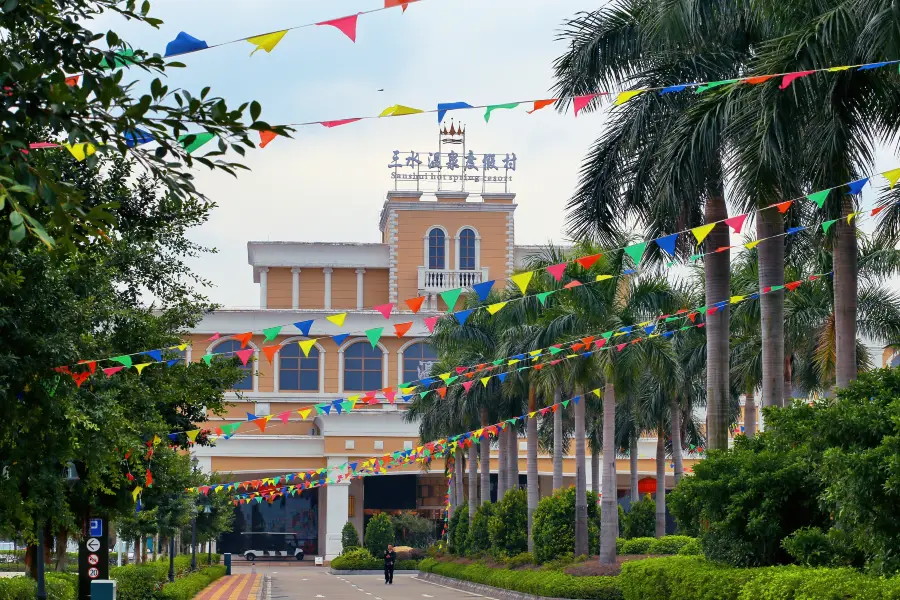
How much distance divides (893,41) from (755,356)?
21409 millimetres

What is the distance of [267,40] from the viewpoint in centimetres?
951

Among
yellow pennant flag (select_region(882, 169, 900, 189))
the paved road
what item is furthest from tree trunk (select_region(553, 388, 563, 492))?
yellow pennant flag (select_region(882, 169, 900, 189))

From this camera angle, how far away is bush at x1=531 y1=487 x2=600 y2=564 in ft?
120

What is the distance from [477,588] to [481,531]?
728 centimetres

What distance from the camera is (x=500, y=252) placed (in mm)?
79938

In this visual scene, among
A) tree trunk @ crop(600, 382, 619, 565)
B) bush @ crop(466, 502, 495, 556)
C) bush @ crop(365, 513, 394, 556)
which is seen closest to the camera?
tree trunk @ crop(600, 382, 619, 565)

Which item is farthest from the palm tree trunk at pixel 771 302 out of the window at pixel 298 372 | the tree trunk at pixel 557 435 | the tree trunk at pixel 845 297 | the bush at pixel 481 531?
the window at pixel 298 372

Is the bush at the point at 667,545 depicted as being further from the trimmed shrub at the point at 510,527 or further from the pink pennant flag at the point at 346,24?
the pink pennant flag at the point at 346,24

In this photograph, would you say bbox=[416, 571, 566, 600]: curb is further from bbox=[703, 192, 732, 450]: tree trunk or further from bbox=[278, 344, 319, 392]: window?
bbox=[278, 344, 319, 392]: window

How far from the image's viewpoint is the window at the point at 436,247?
79.9 m

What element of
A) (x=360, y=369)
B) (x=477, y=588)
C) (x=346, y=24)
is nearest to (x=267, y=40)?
(x=346, y=24)

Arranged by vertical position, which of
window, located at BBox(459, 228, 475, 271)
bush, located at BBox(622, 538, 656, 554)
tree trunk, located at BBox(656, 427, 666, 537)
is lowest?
bush, located at BBox(622, 538, 656, 554)

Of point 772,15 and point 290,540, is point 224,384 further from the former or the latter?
point 290,540

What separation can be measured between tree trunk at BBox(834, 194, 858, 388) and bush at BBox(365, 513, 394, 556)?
48264 millimetres
